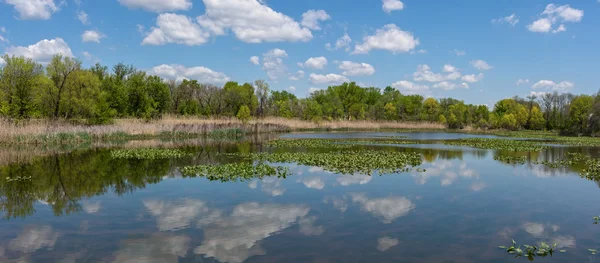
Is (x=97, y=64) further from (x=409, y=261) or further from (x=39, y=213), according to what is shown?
(x=409, y=261)

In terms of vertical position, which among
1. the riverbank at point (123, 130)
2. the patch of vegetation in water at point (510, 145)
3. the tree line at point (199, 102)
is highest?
the tree line at point (199, 102)

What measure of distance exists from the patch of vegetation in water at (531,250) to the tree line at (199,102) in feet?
146

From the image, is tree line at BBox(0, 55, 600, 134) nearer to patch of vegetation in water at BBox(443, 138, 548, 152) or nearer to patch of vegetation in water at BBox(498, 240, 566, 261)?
patch of vegetation in water at BBox(443, 138, 548, 152)

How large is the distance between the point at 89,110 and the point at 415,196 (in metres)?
45.3

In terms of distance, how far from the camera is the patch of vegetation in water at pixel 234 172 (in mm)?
17609

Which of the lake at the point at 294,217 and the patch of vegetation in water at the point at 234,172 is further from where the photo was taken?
the patch of vegetation in water at the point at 234,172

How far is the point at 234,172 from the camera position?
734 inches

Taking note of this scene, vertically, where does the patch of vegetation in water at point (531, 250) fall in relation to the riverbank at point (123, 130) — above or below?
below

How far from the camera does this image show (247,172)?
60.8ft

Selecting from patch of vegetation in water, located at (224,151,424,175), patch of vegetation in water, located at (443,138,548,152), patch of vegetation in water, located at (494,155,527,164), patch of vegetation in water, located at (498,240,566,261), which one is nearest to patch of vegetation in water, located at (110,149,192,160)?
patch of vegetation in water, located at (224,151,424,175)

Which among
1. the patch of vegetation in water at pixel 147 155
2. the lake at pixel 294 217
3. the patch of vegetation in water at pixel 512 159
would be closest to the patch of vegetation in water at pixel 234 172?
the lake at pixel 294 217

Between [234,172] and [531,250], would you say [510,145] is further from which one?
[531,250]

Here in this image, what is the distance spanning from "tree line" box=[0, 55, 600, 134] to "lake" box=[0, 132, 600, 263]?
31944 millimetres

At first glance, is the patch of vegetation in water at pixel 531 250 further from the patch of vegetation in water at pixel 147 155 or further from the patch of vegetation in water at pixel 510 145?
the patch of vegetation in water at pixel 510 145
